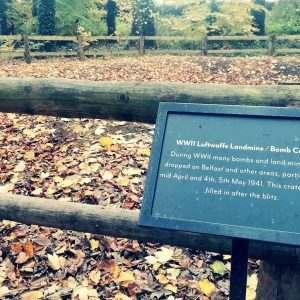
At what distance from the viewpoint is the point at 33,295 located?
2.75 metres

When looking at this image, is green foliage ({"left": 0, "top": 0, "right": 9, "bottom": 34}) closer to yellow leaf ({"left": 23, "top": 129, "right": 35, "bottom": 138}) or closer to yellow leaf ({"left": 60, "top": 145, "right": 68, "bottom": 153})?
yellow leaf ({"left": 23, "top": 129, "right": 35, "bottom": 138})

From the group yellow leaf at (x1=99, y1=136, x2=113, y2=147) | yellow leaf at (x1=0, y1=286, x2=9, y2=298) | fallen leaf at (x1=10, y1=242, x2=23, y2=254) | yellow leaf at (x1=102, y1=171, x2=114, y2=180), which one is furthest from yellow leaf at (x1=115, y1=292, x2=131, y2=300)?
yellow leaf at (x1=99, y1=136, x2=113, y2=147)

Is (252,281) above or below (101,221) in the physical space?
below

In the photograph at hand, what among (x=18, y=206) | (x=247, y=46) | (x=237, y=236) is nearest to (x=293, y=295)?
(x=237, y=236)

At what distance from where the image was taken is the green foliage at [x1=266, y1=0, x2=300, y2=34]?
2045 centimetres

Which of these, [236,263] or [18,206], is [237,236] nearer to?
[236,263]

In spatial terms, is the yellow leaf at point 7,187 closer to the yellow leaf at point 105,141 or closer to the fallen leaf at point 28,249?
the fallen leaf at point 28,249

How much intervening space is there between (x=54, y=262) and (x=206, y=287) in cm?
116

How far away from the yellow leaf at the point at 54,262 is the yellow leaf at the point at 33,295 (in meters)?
0.26

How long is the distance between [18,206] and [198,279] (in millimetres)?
1385

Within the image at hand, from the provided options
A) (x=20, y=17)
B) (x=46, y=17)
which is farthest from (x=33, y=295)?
(x=20, y=17)

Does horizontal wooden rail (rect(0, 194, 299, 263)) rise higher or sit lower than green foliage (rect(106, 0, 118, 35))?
lower

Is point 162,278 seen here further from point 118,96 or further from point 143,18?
point 143,18

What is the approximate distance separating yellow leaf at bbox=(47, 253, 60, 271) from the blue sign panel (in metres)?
1.61
